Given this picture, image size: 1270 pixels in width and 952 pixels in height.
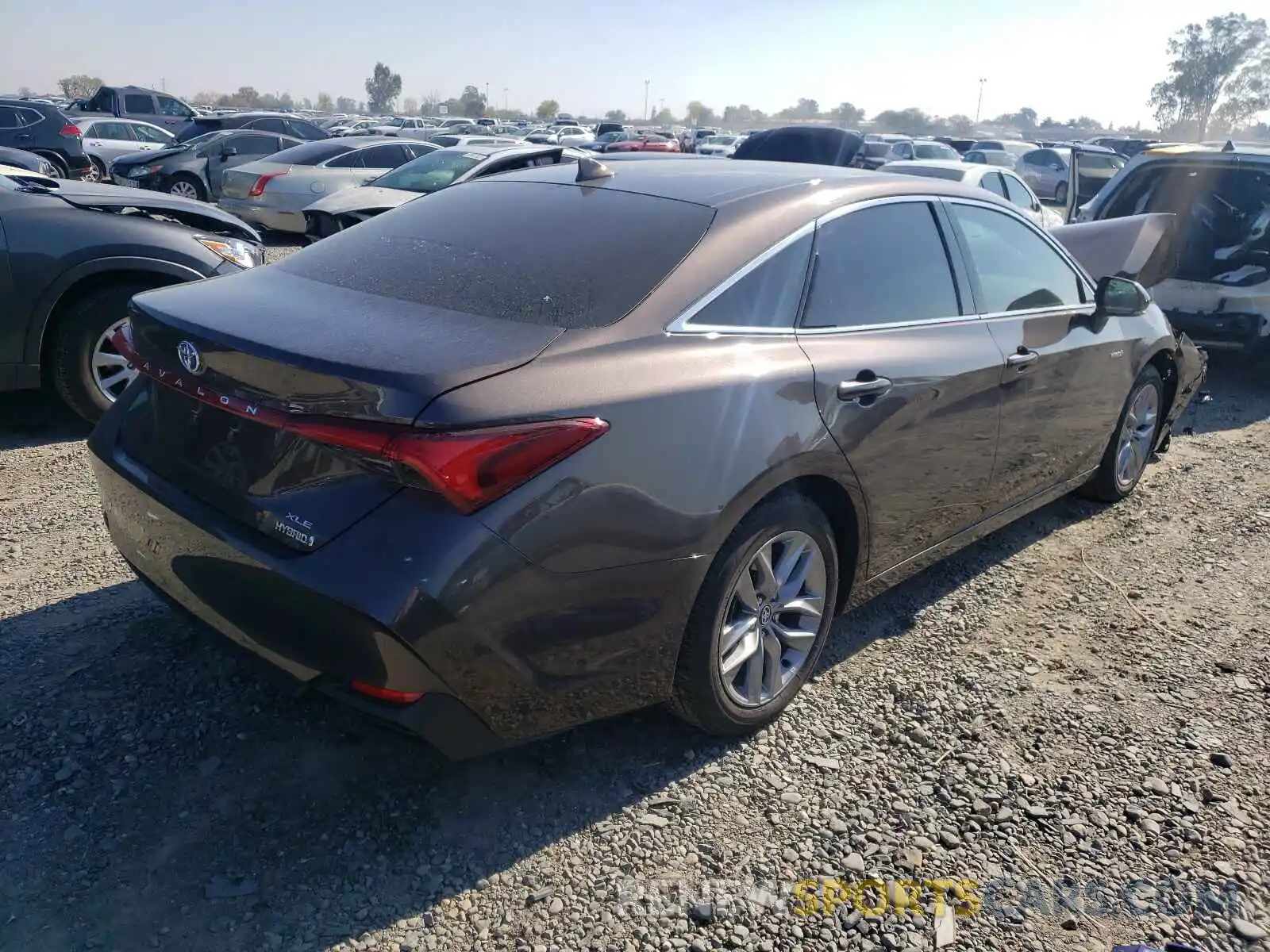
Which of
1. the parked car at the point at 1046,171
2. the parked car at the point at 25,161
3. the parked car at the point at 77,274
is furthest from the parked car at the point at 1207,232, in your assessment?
the parked car at the point at 1046,171

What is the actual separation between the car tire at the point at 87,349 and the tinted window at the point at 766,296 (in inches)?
145

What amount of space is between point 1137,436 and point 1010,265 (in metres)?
1.61

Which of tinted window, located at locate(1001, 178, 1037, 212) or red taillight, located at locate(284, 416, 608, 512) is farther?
tinted window, located at locate(1001, 178, 1037, 212)

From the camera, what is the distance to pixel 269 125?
69.7ft

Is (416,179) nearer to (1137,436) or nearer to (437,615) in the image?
(1137,436)

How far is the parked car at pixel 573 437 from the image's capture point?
2.16 m

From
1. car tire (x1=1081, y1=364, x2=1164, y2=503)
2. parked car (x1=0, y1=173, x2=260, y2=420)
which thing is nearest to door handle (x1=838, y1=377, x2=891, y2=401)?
car tire (x1=1081, y1=364, x2=1164, y2=503)

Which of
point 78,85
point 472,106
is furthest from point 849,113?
point 78,85

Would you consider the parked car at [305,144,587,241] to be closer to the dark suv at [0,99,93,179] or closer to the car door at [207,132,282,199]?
the car door at [207,132,282,199]

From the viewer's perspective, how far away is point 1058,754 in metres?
2.97

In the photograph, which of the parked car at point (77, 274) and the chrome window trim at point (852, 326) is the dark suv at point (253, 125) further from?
the chrome window trim at point (852, 326)

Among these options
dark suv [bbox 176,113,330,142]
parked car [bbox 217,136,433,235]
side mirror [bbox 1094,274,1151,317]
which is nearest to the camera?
side mirror [bbox 1094,274,1151,317]

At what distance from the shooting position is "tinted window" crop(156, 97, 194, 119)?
27.2 m

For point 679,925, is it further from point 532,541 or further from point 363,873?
point 532,541
